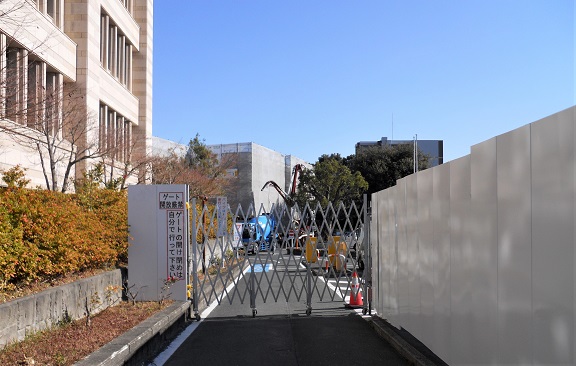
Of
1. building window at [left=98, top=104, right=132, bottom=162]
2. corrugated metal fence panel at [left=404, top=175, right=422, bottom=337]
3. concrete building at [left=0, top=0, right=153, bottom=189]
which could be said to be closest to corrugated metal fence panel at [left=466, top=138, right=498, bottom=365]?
corrugated metal fence panel at [left=404, top=175, right=422, bottom=337]

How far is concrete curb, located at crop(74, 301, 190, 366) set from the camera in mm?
6773

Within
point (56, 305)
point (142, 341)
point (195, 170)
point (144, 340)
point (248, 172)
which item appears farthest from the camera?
point (248, 172)

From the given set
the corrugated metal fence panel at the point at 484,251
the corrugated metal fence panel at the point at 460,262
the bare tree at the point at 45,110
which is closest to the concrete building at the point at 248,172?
the bare tree at the point at 45,110

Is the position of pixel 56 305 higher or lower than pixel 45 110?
lower

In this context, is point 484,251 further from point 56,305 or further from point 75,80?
point 75,80

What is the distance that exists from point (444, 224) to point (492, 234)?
1477 mm

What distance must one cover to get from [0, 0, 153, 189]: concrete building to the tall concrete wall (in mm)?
7466

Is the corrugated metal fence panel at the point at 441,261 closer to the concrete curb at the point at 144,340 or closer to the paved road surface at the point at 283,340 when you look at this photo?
the paved road surface at the point at 283,340

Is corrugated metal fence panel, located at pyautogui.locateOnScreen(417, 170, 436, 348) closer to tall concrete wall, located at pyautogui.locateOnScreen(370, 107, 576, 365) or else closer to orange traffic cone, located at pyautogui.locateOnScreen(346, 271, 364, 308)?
tall concrete wall, located at pyautogui.locateOnScreen(370, 107, 576, 365)

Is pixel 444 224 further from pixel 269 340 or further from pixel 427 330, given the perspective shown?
pixel 269 340

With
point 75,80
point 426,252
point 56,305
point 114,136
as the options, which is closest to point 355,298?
point 426,252

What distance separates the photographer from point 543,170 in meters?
4.21

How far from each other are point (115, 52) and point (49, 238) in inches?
779

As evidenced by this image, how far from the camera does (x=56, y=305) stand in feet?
27.1
